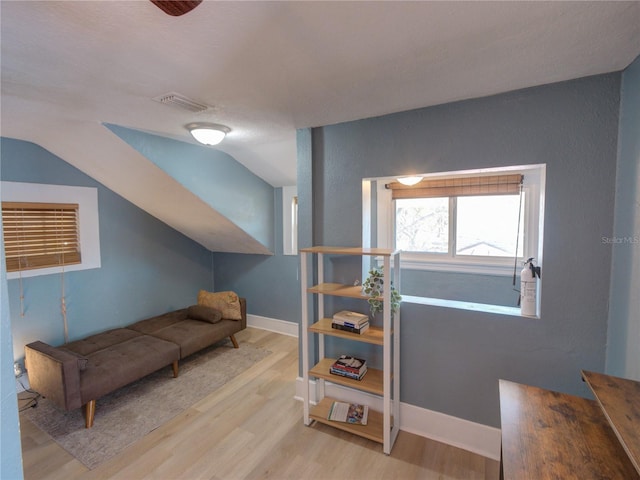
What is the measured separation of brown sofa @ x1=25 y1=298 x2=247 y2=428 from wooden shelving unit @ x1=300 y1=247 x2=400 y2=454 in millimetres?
1368

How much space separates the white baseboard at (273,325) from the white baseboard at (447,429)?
5.79 ft

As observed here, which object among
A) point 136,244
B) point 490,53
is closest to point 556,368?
point 490,53

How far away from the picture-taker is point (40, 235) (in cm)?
288

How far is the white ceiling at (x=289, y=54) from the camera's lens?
1111 mm

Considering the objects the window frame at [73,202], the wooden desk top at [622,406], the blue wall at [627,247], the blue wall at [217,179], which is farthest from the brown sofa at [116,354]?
the blue wall at [627,247]

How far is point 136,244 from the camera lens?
363 centimetres

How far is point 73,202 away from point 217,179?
1398 mm

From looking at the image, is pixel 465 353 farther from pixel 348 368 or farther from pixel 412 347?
pixel 348 368

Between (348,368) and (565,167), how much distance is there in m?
1.84

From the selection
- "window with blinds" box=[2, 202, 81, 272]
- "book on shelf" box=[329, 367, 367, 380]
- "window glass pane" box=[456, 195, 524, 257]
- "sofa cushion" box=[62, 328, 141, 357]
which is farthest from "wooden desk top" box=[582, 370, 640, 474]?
"window with blinds" box=[2, 202, 81, 272]

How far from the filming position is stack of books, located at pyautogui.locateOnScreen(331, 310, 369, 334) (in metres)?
2.20

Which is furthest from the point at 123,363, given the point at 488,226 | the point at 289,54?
the point at 488,226

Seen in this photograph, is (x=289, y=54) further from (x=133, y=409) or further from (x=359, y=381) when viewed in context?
(x=133, y=409)

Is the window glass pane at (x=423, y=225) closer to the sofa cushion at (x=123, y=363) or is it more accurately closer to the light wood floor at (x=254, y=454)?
the light wood floor at (x=254, y=454)
